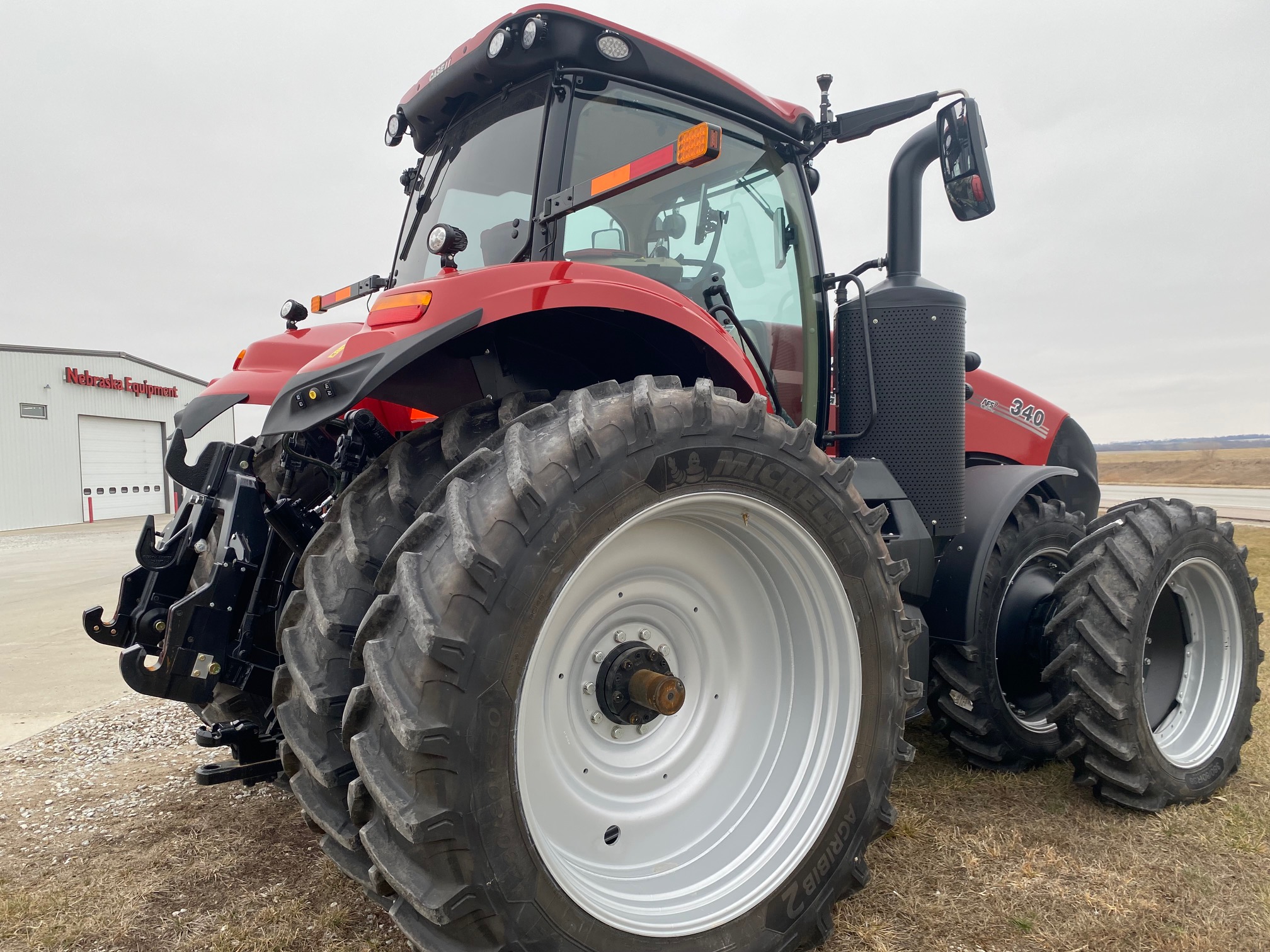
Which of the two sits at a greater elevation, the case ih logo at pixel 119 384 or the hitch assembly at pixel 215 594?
the hitch assembly at pixel 215 594

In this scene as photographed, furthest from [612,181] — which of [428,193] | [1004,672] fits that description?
[1004,672]

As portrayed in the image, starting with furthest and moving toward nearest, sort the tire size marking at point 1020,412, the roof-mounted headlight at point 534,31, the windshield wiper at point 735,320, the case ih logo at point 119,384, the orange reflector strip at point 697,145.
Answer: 1. the case ih logo at point 119,384
2. the tire size marking at point 1020,412
3. the windshield wiper at point 735,320
4. the roof-mounted headlight at point 534,31
5. the orange reflector strip at point 697,145

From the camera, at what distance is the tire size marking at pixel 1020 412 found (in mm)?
3967

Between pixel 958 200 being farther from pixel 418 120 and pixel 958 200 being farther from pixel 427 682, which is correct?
pixel 427 682

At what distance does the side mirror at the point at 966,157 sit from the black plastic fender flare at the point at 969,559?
108 cm

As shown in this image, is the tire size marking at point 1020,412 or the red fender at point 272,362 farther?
the tire size marking at point 1020,412

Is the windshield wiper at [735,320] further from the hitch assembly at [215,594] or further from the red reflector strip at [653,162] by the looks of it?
the hitch assembly at [215,594]

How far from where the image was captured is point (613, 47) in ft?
7.69

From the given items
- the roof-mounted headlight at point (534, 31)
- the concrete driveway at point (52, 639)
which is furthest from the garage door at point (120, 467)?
the roof-mounted headlight at point (534, 31)

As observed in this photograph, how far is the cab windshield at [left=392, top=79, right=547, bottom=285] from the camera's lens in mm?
2361

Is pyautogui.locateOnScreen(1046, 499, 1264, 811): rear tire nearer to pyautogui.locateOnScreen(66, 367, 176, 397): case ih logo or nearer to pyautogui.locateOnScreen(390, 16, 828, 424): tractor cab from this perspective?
pyautogui.locateOnScreen(390, 16, 828, 424): tractor cab

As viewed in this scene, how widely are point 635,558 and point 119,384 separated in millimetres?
26397

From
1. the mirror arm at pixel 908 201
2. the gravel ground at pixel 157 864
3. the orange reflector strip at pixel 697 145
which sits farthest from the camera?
the mirror arm at pixel 908 201

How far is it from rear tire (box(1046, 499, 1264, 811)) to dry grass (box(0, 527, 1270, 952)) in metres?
0.15
